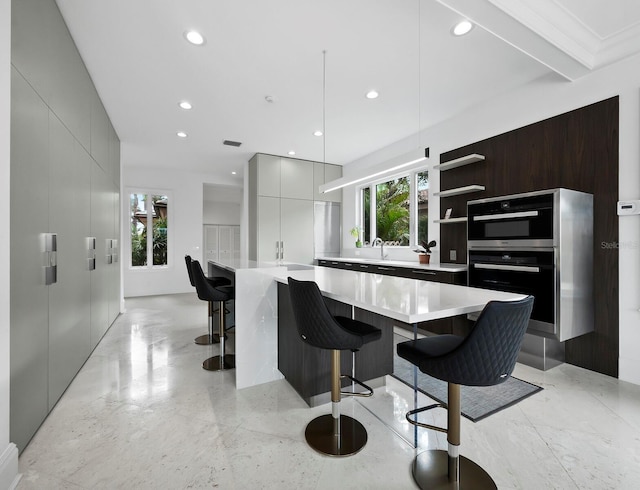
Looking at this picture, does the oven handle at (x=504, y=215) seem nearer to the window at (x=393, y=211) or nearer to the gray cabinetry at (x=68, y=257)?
the window at (x=393, y=211)

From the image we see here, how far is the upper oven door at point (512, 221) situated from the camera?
2649 millimetres

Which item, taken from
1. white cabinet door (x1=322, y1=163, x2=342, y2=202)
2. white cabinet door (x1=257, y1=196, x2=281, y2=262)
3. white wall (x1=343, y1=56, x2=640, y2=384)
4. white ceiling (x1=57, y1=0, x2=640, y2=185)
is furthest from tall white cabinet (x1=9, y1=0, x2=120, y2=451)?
white wall (x1=343, y1=56, x2=640, y2=384)

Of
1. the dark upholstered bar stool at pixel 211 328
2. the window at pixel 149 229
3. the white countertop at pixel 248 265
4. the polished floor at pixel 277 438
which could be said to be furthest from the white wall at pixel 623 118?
the window at pixel 149 229

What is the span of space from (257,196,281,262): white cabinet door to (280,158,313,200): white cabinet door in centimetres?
32

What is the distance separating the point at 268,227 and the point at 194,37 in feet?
11.6

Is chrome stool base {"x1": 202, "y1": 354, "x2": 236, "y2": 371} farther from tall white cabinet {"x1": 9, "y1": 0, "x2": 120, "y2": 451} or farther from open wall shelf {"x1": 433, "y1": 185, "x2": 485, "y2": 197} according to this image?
open wall shelf {"x1": 433, "y1": 185, "x2": 485, "y2": 197}

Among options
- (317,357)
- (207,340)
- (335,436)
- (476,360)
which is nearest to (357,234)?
(207,340)

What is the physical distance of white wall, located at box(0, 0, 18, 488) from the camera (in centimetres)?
145

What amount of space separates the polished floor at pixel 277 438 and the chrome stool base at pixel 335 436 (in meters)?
0.05

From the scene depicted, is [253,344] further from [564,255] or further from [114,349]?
[564,255]

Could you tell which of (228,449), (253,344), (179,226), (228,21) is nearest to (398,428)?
(228,449)

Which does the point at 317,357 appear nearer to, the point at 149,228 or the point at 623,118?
the point at 623,118

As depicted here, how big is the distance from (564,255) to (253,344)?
2.73 m

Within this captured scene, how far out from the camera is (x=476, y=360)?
1242 millimetres
